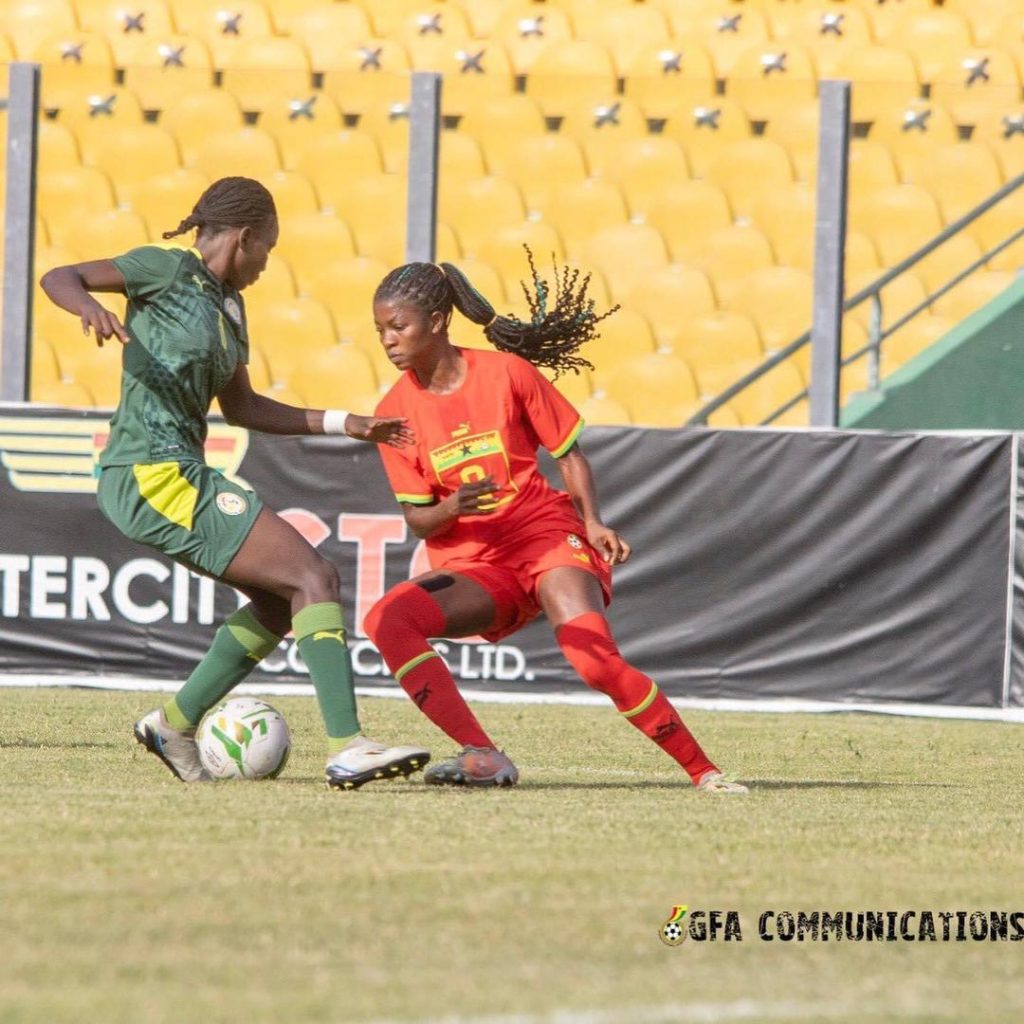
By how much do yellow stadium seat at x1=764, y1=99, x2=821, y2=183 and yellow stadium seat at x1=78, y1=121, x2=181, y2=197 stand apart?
15.5 feet

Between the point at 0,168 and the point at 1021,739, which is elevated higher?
the point at 0,168

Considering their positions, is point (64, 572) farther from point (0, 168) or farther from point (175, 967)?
point (175, 967)

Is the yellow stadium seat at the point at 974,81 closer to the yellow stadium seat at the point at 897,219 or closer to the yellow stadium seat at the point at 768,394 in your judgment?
the yellow stadium seat at the point at 897,219

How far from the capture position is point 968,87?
52.5 feet

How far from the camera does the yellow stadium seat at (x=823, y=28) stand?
57.5ft

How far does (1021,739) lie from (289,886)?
6.22 metres

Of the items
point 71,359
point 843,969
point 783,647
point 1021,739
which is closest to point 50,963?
point 843,969

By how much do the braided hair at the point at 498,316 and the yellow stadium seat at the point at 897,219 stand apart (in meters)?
7.98

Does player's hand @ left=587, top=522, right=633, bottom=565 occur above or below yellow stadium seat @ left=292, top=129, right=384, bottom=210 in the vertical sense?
below

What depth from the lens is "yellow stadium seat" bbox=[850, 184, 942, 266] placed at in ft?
51.3

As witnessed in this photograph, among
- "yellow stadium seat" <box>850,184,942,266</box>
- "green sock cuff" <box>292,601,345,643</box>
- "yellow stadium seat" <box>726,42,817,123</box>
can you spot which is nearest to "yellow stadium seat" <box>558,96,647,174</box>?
"yellow stadium seat" <box>726,42,817,123</box>

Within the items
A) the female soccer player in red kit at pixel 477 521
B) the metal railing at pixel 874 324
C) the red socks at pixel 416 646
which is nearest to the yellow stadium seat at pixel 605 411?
the metal railing at pixel 874 324

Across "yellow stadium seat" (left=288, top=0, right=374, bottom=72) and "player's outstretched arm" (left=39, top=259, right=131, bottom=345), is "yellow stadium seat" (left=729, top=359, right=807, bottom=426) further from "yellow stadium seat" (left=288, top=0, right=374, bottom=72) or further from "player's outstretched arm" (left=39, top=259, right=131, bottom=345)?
"player's outstretched arm" (left=39, top=259, right=131, bottom=345)

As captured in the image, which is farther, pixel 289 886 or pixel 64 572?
pixel 64 572
